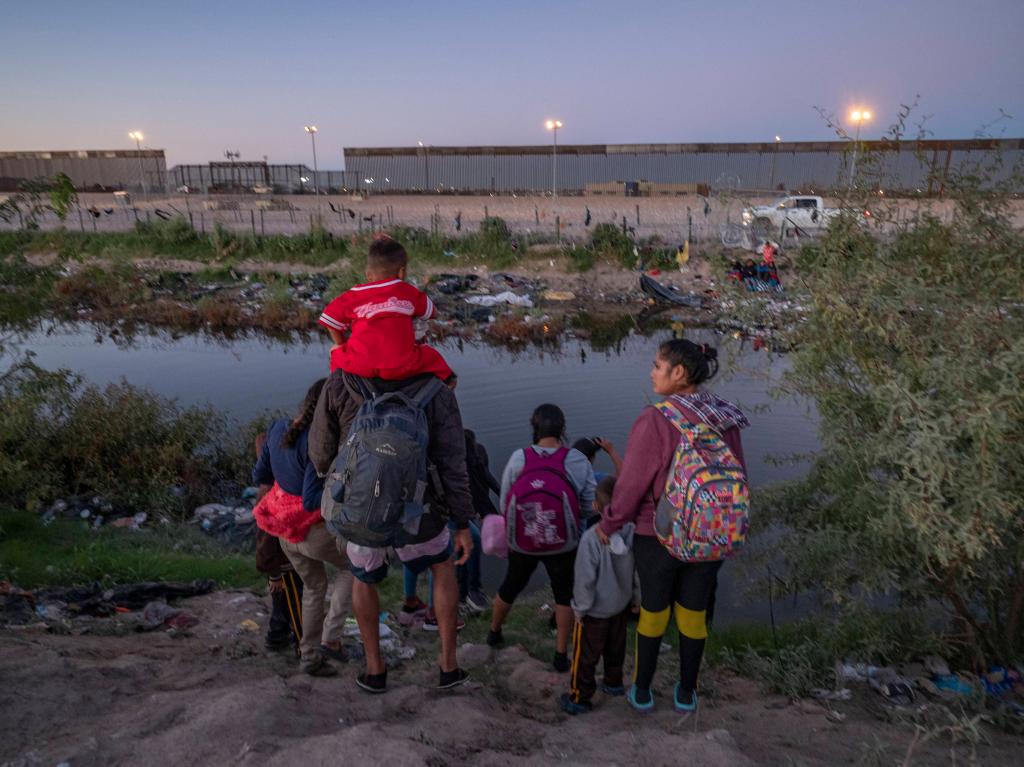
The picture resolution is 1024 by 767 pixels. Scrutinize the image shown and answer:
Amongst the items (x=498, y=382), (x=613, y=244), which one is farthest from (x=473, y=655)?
(x=613, y=244)

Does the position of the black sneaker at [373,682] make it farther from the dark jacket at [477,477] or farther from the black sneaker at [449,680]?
the dark jacket at [477,477]

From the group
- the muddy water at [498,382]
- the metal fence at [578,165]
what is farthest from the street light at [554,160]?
the muddy water at [498,382]

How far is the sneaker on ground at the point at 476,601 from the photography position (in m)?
5.03

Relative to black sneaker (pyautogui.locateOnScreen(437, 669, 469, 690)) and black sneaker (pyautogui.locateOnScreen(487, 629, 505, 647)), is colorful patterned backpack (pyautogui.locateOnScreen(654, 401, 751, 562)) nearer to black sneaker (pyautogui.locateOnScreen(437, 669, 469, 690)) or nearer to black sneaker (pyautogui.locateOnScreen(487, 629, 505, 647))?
black sneaker (pyautogui.locateOnScreen(437, 669, 469, 690))

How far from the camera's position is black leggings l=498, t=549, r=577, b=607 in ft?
12.5

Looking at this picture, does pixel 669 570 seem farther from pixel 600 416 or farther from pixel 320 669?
pixel 600 416

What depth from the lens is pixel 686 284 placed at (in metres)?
19.4

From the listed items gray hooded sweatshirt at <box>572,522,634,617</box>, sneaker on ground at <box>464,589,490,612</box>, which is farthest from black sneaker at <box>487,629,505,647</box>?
gray hooded sweatshirt at <box>572,522,634,617</box>

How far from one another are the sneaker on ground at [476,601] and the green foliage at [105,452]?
3.78m

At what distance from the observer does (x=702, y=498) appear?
2.96 metres

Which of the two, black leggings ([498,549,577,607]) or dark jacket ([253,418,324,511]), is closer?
dark jacket ([253,418,324,511])

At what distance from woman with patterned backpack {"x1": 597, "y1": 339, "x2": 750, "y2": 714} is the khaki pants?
1262mm

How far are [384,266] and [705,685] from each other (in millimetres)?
2632

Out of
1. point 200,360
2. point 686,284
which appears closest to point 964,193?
point 200,360
